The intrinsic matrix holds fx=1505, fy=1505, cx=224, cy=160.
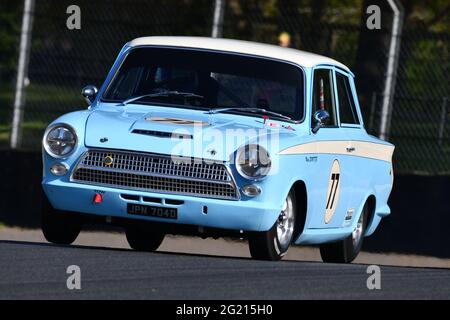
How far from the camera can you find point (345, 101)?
496 inches

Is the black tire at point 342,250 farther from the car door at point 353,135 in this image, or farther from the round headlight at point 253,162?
the round headlight at point 253,162

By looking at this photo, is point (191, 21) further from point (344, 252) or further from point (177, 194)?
point (177, 194)

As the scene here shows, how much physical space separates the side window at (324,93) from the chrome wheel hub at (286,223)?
3.80ft

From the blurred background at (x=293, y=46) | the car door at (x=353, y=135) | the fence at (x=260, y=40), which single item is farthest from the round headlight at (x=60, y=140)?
the fence at (x=260, y=40)

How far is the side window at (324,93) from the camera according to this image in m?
11.6

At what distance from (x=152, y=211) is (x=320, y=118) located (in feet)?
5.59

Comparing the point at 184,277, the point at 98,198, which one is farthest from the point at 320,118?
the point at 184,277

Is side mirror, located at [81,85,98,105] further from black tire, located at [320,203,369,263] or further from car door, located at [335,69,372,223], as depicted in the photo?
black tire, located at [320,203,369,263]

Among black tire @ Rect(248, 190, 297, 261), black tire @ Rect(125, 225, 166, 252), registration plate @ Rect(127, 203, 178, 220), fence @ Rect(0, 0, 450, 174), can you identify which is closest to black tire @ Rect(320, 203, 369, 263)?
black tire @ Rect(125, 225, 166, 252)

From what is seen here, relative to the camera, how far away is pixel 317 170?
11.0 meters

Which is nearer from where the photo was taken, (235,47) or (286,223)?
(286,223)

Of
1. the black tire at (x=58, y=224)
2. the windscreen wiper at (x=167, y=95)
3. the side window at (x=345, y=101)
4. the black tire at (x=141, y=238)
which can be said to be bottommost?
the black tire at (x=141, y=238)

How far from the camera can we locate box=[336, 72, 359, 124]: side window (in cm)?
1242

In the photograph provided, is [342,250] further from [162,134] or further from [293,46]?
[293,46]
